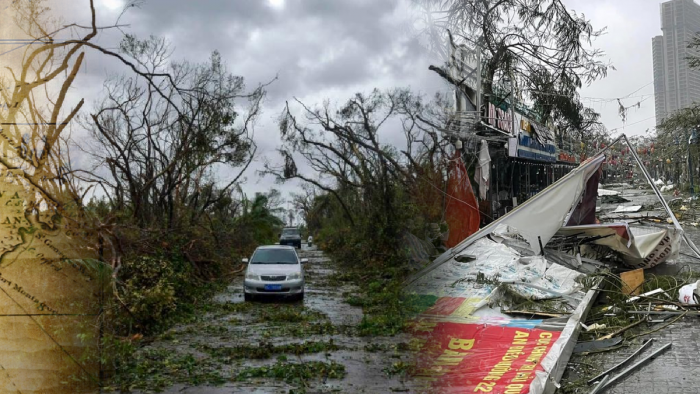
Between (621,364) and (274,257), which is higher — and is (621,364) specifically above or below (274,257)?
below

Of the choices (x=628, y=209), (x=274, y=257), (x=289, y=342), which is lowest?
(x=289, y=342)

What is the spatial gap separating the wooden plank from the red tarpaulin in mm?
2907

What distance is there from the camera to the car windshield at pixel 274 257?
16125 millimetres

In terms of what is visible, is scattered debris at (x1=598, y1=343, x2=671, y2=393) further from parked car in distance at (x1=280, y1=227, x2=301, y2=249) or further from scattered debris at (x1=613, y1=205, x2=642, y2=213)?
parked car in distance at (x1=280, y1=227, x2=301, y2=249)

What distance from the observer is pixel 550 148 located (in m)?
25.4

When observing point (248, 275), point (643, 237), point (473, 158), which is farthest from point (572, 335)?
point (248, 275)

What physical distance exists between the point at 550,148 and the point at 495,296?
1712 centimetres

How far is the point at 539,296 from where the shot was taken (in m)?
10.1

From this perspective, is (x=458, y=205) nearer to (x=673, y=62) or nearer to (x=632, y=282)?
(x=632, y=282)

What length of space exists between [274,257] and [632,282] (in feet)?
27.9

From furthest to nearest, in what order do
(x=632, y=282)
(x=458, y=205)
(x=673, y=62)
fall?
(x=673, y=62) < (x=458, y=205) < (x=632, y=282)

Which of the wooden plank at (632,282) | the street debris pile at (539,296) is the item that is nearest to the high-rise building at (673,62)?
the street debris pile at (539,296)

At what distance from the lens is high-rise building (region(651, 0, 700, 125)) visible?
34.1m

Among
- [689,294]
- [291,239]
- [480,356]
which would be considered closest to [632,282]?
[689,294]
